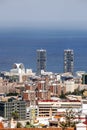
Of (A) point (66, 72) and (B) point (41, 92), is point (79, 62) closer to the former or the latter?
(A) point (66, 72)

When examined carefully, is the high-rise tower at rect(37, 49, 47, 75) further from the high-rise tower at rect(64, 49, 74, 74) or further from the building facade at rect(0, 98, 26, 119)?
the building facade at rect(0, 98, 26, 119)

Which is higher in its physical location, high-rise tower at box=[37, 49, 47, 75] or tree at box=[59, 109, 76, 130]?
tree at box=[59, 109, 76, 130]

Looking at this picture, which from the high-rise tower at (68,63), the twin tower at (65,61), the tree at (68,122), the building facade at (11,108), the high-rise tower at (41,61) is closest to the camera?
the tree at (68,122)

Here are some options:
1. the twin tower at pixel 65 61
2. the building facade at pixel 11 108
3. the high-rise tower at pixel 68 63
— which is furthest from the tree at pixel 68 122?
the high-rise tower at pixel 68 63

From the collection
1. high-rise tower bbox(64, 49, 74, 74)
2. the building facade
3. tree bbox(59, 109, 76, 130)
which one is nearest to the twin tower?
high-rise tower bbox(64, 49, 74, 74)

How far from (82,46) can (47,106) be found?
55.8 m

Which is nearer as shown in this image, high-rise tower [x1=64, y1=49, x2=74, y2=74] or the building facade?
the building facade

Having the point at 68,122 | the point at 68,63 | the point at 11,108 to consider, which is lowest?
the point at 68,63

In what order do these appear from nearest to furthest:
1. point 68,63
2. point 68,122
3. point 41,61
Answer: point 68,122 → point 68,63 → point 41,61

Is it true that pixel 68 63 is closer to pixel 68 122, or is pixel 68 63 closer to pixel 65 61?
pixel 65 61

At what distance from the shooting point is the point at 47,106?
95.2ft

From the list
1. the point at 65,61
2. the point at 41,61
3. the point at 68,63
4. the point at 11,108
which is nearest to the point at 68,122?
the point at 11,108

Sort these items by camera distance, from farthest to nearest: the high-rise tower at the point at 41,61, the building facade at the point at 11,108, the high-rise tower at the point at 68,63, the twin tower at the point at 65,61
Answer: the high-rise tower at the point at 41,61
the twin tower at the point at 65,61
the high-rise tower at the point at 68,63
the building facade at the point at 11,108

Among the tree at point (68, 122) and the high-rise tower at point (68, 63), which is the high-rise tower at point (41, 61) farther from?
the tree at point (68, 122)
